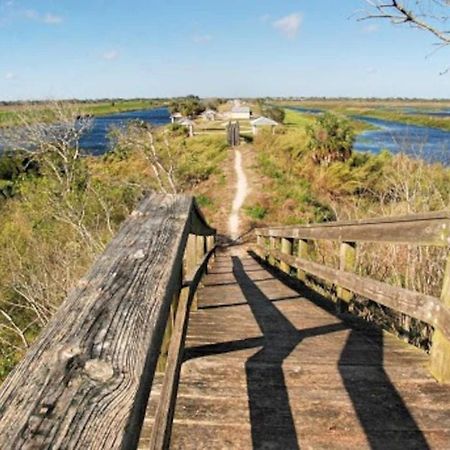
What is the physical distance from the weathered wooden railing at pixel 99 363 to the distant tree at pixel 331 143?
2351cm

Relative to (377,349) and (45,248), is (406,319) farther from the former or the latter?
(45,248)

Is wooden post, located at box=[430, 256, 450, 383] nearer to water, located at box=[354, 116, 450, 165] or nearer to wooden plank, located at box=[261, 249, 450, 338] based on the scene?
wooden plank, located at box=[261, 249, 450, 338]

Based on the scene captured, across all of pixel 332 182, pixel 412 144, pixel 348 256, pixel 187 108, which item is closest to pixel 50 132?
pixel 332 182

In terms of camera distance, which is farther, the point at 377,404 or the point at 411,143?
the point at 411,143

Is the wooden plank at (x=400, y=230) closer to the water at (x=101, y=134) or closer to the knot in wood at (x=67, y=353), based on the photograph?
the knot in wood at (x=67, y=353)

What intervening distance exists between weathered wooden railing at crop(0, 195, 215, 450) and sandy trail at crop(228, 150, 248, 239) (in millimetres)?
14548

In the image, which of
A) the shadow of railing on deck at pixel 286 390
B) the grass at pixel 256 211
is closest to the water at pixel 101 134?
the grass at pixel 256 211

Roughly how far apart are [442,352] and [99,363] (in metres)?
2.27

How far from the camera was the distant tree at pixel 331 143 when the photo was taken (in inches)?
958

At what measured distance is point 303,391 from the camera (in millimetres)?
2576

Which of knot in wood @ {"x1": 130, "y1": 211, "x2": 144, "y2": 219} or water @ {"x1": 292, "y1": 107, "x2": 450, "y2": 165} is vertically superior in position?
knot in wood @ {"x1": 130, "y1": 211, "x2": 144, "y2": 219}

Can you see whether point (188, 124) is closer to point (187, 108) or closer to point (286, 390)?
point (187, 108)

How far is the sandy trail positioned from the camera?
16.4m

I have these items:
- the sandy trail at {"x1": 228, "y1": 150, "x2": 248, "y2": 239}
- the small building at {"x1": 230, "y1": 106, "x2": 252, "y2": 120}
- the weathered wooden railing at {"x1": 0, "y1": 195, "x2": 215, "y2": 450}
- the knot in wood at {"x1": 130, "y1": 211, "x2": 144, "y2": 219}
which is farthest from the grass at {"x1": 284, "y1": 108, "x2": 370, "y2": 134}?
the weathered wooden railing at {"x1": 0, "y1": 195, "x2": 215, "y2": 450}
